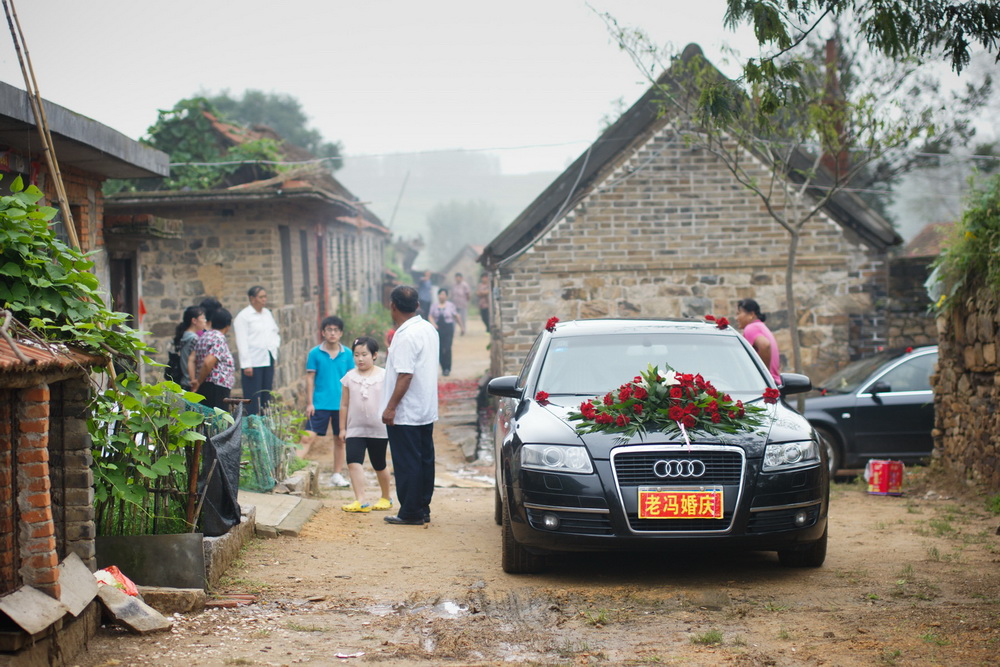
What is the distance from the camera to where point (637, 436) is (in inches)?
234

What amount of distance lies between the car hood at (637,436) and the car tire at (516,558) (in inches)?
22.7

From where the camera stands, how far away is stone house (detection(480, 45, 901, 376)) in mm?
15562

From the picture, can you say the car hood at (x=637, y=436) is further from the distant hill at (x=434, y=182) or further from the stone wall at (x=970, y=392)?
the distant hill at (x=434, y=182)

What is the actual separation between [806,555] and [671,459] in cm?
129

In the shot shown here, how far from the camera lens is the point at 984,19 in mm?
6012

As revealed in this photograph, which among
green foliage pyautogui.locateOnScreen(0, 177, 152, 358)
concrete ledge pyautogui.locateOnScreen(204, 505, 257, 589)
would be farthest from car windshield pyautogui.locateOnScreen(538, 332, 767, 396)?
green foliage pyautogui.locateOnScreen(0, 177, 152, 358)

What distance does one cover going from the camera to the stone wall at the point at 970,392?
9.09 metres

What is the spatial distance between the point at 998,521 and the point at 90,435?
22.5ft

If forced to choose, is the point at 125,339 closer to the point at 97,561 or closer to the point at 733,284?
the point at 97,561

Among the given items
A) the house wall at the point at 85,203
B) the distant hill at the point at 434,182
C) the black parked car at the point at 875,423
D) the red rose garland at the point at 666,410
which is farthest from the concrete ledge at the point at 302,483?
the distant hill at the point at 434,182

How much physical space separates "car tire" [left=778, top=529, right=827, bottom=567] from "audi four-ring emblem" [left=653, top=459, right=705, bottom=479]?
3.21 ft

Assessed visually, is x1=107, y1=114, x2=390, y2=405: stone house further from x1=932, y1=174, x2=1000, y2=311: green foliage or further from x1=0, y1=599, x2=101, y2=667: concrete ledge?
x1=0, y1=599, x2=101, y2=667: concrete ledge

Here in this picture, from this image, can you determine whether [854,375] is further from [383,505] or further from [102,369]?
[102,369]

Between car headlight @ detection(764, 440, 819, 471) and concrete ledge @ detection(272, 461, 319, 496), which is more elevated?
car headlight @ detection(764, 440, 819, 471)
